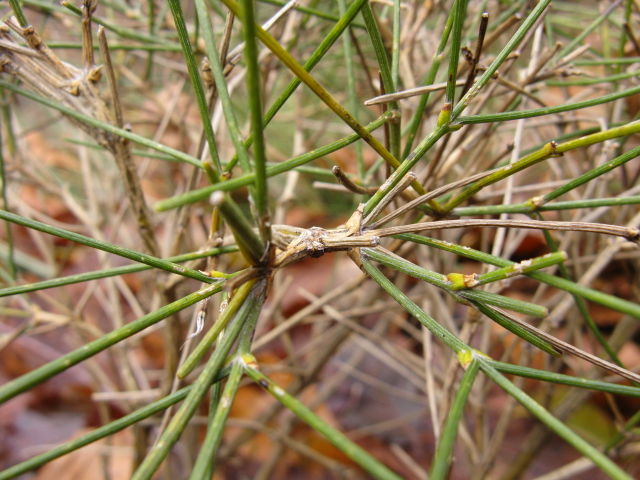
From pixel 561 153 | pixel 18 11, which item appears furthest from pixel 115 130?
pixel 561 153

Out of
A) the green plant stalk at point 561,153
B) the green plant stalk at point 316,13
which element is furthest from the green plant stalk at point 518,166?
the green plant stalk at point 316,13

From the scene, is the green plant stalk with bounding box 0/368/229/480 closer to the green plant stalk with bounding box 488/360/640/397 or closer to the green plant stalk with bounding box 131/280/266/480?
the green plant stalk with bounding box 131/280/266/480

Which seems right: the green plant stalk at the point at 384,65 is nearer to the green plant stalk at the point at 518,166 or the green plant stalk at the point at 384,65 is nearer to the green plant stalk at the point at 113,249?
the green plant stalk at the point at 518,166

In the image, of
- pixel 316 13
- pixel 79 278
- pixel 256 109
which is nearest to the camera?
pixel 256 109

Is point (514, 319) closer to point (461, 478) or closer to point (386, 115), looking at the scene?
point (386, 115)

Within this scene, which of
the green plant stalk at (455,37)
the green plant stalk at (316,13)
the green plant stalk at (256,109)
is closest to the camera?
the green plant stalk at (256,109)

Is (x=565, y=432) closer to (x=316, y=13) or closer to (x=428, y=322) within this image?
(x=428, y=322)

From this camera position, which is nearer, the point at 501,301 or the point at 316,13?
the point at 501,301
